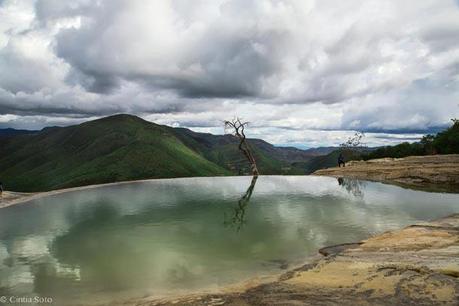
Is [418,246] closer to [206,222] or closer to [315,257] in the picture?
[315,257]

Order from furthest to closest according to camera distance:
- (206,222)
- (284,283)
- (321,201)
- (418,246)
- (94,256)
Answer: (321,201), (206,222), (94,256), (418,246), (284,283)

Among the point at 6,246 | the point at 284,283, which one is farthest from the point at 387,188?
the point at 6,246

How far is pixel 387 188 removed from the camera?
6028cm

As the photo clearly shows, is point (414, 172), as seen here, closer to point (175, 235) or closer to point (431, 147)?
point (175, 235)

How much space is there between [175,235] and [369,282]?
1811 centimetres

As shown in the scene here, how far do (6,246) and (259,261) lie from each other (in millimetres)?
19436

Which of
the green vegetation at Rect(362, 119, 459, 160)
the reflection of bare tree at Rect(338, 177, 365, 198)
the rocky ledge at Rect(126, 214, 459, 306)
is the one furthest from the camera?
the green vegetation at Rect(362, 119, 459, 160)

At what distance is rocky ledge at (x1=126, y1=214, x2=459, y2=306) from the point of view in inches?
587

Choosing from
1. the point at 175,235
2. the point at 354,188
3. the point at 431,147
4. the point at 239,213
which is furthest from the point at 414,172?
the point at 431,147

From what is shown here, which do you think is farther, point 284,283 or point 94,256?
point 94,256

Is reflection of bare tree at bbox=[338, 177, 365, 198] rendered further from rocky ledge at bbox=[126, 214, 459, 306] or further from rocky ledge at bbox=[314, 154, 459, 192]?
rocky ledge at bbox=[126, 214, 459, 306]

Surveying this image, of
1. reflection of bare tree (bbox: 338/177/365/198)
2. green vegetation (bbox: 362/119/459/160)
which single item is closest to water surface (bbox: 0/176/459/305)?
reflection of bare tree (bbox: 338/177/365/198)

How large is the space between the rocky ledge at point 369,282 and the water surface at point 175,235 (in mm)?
3037

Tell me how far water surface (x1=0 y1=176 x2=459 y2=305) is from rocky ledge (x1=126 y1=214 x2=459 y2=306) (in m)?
3.04
